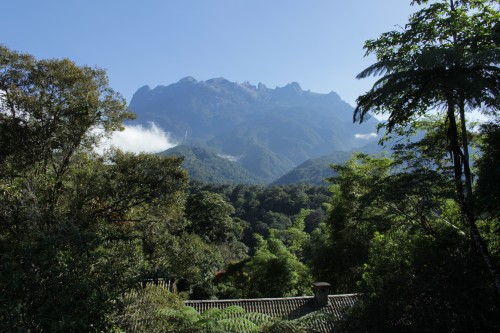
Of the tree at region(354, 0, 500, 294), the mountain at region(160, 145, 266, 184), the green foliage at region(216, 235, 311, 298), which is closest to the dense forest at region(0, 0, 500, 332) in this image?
the tree at region(354, 0, 500, 294)

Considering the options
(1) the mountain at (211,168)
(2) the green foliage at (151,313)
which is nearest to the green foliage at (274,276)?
(2) the green foliage at (151,313)

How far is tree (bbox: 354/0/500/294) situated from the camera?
19.7ft

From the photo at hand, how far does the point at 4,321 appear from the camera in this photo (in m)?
4.30

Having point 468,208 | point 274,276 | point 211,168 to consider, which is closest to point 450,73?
point 468,208

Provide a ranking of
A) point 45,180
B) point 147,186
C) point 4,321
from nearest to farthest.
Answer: point 4,321 < point 45,180 < point 147,186

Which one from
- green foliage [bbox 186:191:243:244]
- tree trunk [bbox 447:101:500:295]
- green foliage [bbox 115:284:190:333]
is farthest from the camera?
green foliage [bbox 186:191:243:244]

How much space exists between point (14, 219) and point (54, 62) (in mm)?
4407

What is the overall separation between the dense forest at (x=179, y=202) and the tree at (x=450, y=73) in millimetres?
29

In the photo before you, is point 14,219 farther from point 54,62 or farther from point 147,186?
point 54,62

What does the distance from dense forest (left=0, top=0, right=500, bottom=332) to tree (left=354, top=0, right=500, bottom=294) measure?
3 centimetres

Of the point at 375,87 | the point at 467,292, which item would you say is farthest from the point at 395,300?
the point at 375,87

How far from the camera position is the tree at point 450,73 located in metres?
6.01

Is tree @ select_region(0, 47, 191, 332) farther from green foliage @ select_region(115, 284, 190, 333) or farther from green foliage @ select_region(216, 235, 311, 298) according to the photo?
green foliage @ select_region(216, 235, 311, 298)

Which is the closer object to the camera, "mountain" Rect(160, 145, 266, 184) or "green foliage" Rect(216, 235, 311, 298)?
"green foliage" Rect(216, 235, 311, 298)
